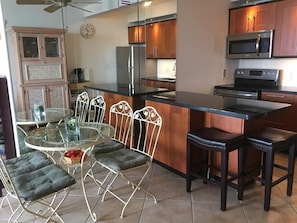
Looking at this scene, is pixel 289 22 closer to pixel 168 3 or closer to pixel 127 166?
pixel 168 3

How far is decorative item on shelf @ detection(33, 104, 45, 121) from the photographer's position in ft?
9.55

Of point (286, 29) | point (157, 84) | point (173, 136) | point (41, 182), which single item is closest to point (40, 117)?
point (41, 182)

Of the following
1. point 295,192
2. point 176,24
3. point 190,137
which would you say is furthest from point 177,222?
point 176,24

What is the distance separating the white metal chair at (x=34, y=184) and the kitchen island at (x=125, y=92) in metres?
1.52

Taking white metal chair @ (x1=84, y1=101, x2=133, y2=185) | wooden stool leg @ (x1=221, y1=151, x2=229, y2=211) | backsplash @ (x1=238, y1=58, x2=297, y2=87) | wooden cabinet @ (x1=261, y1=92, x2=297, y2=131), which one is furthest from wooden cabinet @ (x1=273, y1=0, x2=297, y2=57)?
white metal chair @ (x1=84, y1=101, x2=133, y2=185)

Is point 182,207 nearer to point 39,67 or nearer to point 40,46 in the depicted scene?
point 39,67

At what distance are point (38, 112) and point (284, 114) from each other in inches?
130

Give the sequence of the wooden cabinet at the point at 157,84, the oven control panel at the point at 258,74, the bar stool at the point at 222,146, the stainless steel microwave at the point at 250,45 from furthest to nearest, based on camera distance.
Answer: the wooden cabinet at the point at 157,84
the oven control panel at the point at 258,74
the stainless steel microwave at the point at 250,45
the bar stool at the point at 222,146

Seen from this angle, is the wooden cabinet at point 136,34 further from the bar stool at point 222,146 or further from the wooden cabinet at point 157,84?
the bar stool at point 222,146

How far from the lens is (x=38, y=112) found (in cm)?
298

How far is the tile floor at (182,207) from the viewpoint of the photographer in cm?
216

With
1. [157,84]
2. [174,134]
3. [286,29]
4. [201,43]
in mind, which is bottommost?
[174,134]

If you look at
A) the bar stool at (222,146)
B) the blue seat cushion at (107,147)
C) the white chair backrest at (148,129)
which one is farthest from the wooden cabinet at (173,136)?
the blue seat cushion at (107,147)

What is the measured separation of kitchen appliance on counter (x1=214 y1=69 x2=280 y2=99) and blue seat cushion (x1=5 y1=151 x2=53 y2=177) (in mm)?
2948
